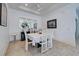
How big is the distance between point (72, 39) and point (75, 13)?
53 centimetres

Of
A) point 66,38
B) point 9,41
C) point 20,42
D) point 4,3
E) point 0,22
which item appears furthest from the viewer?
point 66,38

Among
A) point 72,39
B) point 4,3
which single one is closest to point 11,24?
point 4,3

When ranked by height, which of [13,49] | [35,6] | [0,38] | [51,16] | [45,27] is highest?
[35,6]

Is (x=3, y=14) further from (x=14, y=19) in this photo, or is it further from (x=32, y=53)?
(x=32, y=53)

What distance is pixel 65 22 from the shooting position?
6.15 feet

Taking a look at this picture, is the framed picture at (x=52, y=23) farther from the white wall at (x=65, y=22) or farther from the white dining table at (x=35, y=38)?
the white dining table at (x=35, y=38)

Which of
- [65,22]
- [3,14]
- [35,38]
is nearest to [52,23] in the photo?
[65,22]

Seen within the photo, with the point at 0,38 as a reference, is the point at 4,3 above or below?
above

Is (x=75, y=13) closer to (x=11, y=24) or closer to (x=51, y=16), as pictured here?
(x=51, y=16)

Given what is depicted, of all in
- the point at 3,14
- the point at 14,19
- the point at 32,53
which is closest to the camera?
the point at 3,14

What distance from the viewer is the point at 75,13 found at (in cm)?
166

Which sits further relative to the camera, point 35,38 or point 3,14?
point 35,38

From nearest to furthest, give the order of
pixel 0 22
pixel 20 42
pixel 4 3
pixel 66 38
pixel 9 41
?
pixel 0 22 → pixel 4 3 → pixel 9 41 → pixel 20 42 → pixel 66 38

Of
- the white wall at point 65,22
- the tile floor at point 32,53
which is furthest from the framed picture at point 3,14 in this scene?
the white wall at point 65,22
